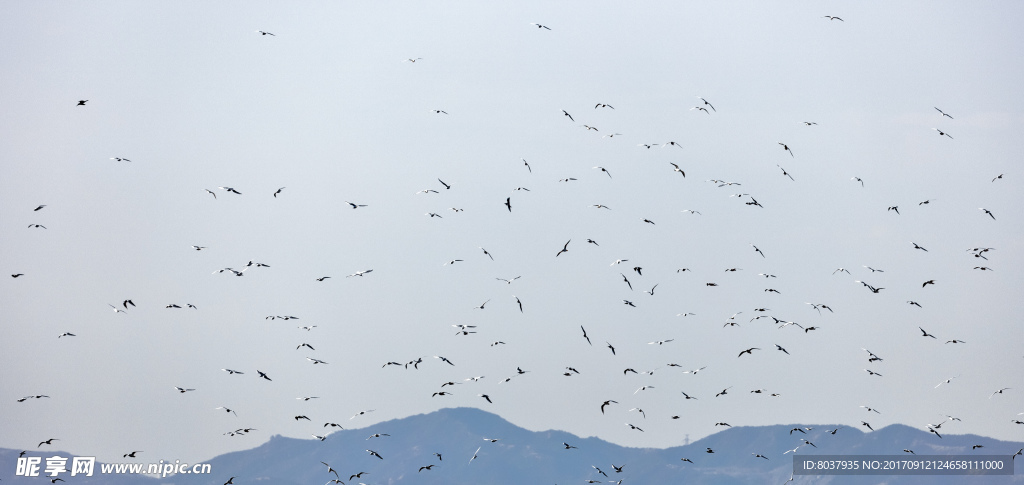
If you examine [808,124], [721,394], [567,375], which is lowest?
[721,394]

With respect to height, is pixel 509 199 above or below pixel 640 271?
above

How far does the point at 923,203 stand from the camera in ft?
279

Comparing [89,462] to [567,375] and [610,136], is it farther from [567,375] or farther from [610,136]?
[610,136]

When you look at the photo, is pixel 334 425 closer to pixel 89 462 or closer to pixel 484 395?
pixel 484 395

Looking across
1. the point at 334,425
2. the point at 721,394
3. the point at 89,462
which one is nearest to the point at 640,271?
the point at 721,394

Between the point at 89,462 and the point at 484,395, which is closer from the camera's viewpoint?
the point at 484,395

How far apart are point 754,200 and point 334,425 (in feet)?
122

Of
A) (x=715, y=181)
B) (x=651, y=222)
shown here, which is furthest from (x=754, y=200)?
(x=651, y=222)

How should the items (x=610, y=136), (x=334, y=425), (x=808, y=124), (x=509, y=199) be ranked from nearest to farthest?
1. (x=509, y=199)
2. (x=610, y=136)
3. (x=808, y=124)
4. (x=334, y=425)

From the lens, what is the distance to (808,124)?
81.8 metres

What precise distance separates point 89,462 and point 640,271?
93826 millimetres

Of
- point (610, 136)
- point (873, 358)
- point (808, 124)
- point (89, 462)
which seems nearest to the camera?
point (610, 136)

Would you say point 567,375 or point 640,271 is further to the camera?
point 567,375

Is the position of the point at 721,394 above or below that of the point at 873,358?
below
